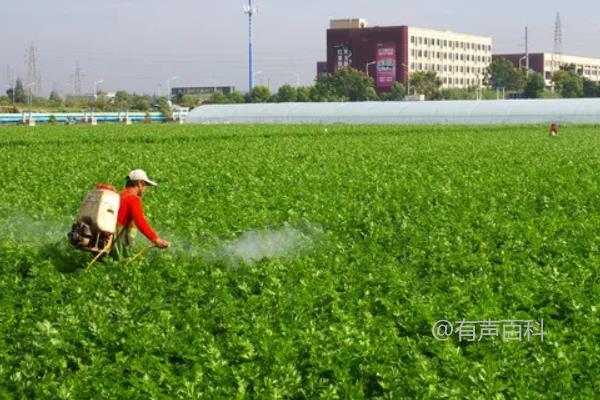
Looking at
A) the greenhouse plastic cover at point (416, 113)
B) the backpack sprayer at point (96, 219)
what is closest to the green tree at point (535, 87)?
the greenhouse plastic cover at point (416, 113)

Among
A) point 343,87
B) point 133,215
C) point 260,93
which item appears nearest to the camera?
point 133,215

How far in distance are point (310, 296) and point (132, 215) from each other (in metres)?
2.30

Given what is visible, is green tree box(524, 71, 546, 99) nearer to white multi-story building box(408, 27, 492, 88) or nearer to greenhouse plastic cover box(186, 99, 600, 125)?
greenhouse plastic cover box(186, 99, 600, 125)

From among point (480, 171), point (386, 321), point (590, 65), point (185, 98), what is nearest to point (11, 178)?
point (480, 171)

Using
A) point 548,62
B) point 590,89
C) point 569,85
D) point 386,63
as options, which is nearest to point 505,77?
point 590,89

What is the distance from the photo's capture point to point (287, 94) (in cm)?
11538

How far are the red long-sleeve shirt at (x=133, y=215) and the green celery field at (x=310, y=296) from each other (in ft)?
1.35

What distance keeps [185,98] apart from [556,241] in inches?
4690

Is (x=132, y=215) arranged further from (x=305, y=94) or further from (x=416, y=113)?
(x=305, y=94)

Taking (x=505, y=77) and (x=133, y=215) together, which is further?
(x=505, y=77)

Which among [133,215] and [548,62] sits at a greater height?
[548,62]

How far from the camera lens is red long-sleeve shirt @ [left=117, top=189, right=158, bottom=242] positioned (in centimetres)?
928

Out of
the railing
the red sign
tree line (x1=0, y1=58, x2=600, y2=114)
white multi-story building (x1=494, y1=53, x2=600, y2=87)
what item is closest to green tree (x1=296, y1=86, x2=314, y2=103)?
tree line (x1=0, y1=58, x2=600, y2=114)
